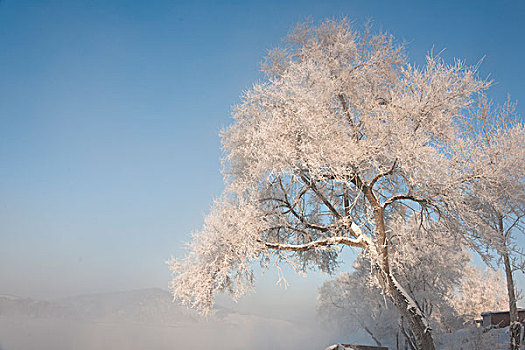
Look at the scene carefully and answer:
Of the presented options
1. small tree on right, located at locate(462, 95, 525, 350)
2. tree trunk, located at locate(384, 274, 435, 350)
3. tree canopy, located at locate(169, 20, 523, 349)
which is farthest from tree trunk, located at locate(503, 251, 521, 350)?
tree trunk, located at locate(384, 274, 435, 350)

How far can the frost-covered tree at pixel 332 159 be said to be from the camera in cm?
838

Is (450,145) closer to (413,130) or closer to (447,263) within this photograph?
(413,130)

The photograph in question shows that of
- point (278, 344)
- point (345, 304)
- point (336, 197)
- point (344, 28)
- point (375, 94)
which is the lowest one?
point (278, 344)

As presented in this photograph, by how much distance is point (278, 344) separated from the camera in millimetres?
40188

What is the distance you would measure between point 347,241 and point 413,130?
11.6 feet

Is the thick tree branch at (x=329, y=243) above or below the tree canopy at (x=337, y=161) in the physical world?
below

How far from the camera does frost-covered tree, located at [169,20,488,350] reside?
27.5 feet

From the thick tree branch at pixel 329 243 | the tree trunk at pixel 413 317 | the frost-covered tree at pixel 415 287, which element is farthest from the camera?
the frost-covered tree at pixel 415 287

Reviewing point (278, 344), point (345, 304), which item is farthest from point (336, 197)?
point (278, 344)

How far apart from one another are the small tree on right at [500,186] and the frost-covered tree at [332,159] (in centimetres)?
59

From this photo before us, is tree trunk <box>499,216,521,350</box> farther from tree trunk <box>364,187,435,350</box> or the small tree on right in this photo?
tree trunk <box>364,187,435,350</box>

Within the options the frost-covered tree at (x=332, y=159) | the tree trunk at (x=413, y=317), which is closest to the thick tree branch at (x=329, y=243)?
the frost-covered tree at (x=332, y=159)

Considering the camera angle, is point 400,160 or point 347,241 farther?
point 347,241

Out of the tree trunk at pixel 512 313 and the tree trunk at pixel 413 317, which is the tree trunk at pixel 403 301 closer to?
the tree trunk at pixel 413 317
